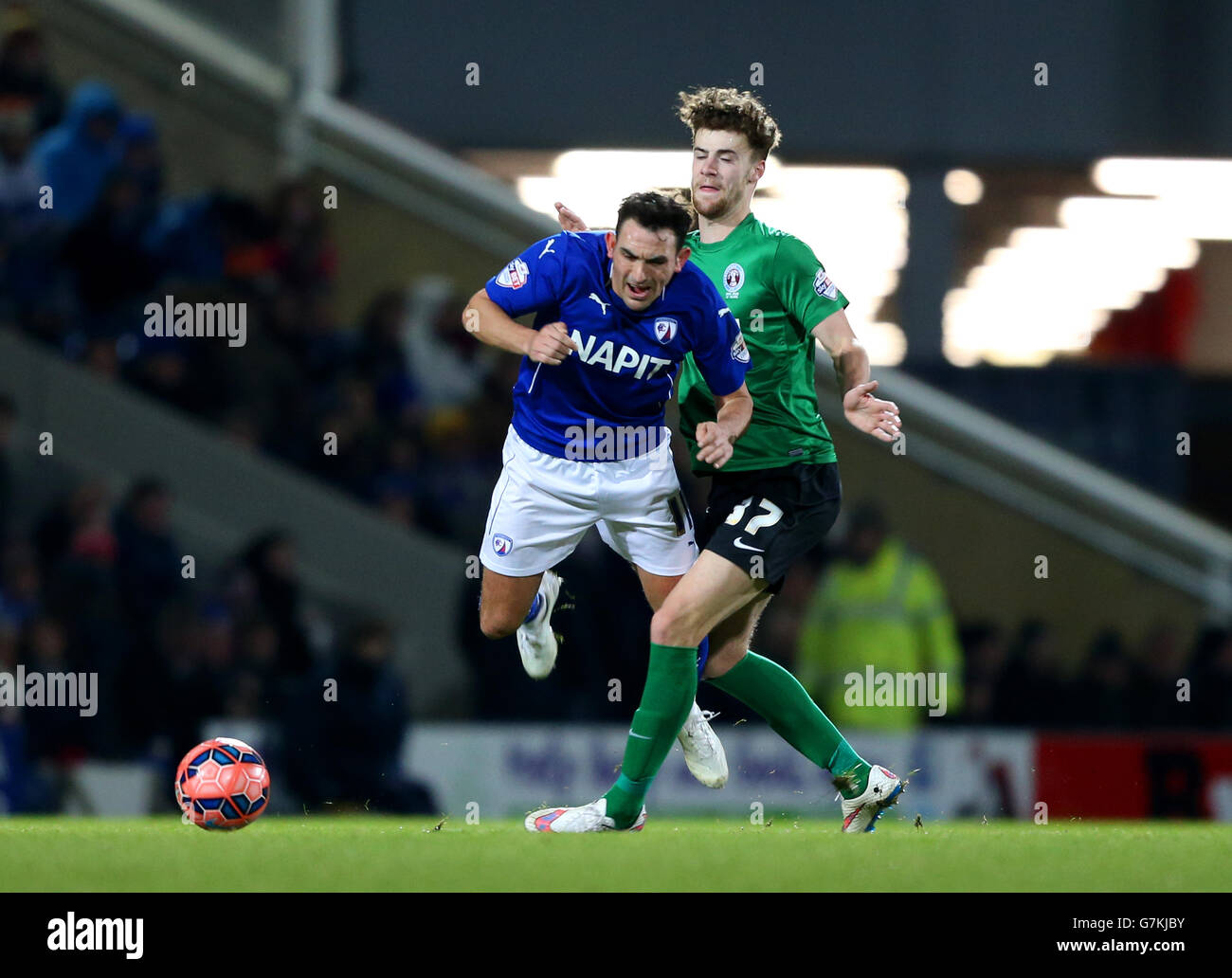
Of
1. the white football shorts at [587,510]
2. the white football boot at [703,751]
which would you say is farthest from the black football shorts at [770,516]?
the white football boot at [703,751]

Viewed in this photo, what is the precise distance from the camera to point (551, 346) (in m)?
5.62

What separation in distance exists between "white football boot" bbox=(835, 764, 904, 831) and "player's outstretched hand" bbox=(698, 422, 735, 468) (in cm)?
133

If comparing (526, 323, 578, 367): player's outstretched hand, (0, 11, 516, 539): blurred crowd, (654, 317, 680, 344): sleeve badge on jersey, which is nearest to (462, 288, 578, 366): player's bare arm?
(526, 323, 578, 367): player's outstretched hand

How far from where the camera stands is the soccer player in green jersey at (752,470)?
5.94 m

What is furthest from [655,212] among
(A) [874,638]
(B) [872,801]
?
(A) [874,638]

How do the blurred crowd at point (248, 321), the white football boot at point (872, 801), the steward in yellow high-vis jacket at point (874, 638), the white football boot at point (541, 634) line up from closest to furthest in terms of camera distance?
the white football boot at point (872, 801) → the white football boot at point (541, 634) → the steward in yellow high-vis jacket at point (874, 638) → the blurred crowd at point (248, 321)

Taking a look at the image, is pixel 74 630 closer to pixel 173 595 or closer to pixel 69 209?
pixel 173 595

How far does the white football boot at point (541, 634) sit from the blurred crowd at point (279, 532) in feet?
11.3

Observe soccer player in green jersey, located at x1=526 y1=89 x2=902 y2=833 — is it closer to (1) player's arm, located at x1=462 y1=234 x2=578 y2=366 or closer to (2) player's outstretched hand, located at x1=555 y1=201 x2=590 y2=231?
(2) player's outstretched hand, located at x1=555 y1=201 x2=590 y2=231

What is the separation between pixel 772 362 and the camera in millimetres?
6246

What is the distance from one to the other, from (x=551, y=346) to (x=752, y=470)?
3.14 feet

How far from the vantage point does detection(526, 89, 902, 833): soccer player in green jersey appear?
5.94 metres

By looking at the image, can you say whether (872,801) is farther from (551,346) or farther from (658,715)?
(551,346)

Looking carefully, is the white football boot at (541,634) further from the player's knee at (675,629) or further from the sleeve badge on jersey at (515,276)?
the sleeve badge on jersey at (515,276)
